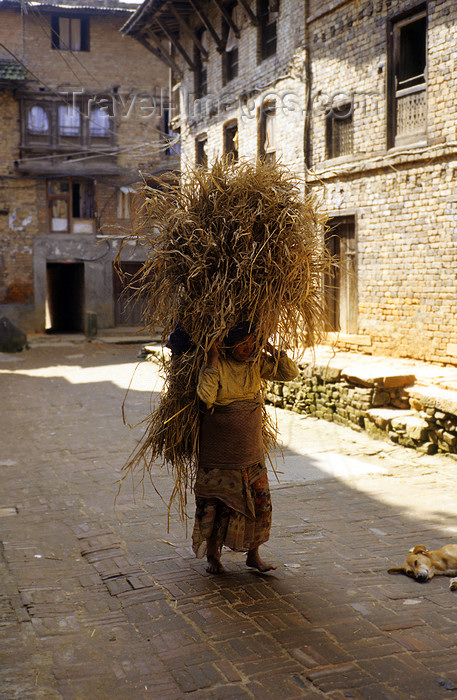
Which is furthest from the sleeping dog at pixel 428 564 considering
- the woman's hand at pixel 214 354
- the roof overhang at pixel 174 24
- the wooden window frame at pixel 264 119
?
the roof overhang at pixel 174 24

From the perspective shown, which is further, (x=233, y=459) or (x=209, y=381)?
(x=233, y=459)

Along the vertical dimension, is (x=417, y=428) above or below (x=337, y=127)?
below

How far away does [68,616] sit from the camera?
13.3ft

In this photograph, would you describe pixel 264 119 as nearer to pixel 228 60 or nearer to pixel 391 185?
pixel 228 60

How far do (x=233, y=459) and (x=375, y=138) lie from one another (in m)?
8.91

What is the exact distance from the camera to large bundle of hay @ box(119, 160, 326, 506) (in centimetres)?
420

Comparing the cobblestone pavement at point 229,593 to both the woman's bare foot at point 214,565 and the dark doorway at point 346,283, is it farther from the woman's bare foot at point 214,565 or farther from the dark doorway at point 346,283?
the dark doorway at point 346,283

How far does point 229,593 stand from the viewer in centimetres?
423

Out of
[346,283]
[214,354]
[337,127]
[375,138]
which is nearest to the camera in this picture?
[214,354]

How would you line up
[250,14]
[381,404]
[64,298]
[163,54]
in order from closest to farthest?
1. [381,404]
2. [250,14]
3. [163,54]
4. [64,298]

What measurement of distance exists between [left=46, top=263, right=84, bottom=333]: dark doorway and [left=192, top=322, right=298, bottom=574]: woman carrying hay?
22.9m

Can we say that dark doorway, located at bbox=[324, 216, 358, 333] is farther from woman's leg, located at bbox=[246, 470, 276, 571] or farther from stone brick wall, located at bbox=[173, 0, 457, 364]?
woman's leg, located at bbox=[246, 470, 276, 571]

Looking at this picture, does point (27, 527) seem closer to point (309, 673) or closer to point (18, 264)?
point (309, 673)

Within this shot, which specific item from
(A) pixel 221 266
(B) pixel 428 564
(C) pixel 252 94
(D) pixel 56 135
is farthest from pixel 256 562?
(D) pixel 56 135
